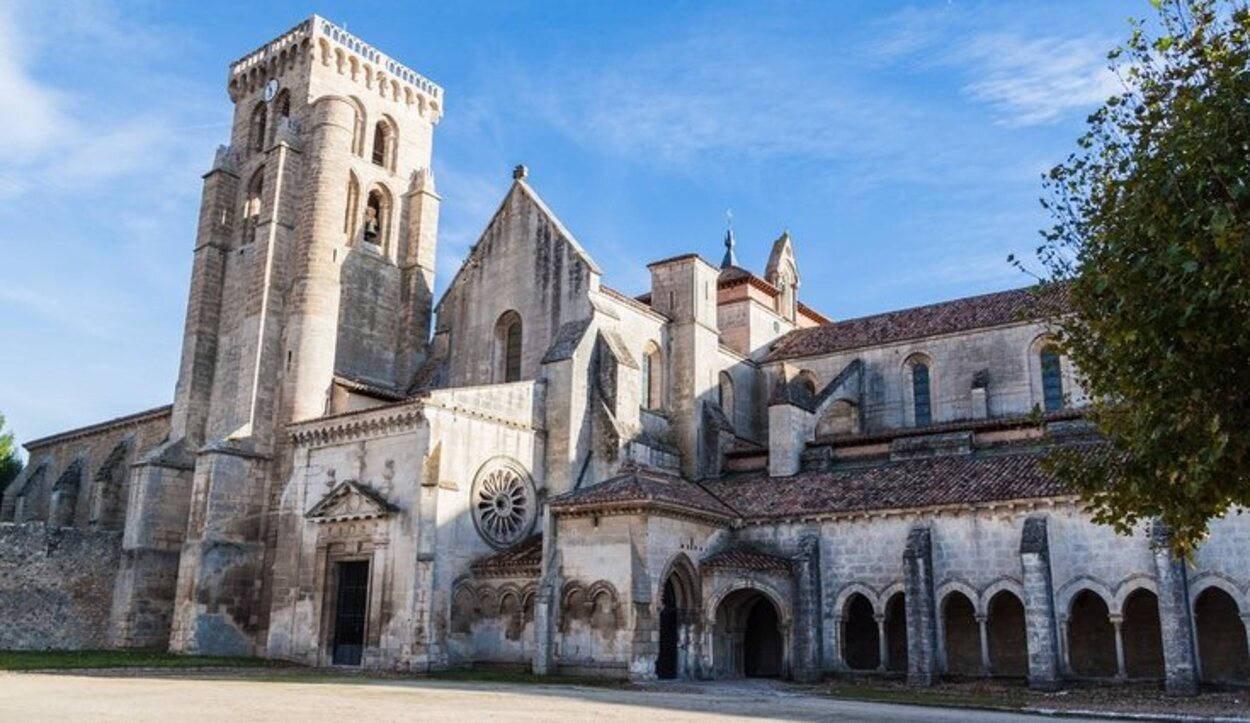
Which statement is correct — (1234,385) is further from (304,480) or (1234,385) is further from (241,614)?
(241,614)

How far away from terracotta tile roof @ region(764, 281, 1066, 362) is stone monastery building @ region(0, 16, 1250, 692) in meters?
0.20

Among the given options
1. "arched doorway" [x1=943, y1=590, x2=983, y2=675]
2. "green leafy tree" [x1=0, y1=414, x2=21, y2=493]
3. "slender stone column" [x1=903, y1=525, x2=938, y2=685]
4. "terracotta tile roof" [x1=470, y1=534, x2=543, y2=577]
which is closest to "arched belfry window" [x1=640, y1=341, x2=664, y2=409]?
"terracotta tile roof" [x1=470, y1=534, x2=543, y2=577]

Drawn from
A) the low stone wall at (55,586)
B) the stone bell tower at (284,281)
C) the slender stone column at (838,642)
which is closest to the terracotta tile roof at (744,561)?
the slender stone column at (838,642)

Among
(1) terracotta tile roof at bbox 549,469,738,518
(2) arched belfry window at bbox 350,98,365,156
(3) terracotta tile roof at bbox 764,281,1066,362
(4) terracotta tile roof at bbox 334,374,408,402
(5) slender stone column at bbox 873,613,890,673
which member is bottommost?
(5) slender stone column at bbox 873,613,890,673

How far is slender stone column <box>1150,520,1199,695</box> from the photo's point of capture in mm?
23125

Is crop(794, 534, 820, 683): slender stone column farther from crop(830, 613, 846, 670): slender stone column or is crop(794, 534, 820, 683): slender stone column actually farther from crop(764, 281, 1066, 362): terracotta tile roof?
crop(764, 281, 1066, 362): terracotta tile roof

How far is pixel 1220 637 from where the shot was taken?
25.8m

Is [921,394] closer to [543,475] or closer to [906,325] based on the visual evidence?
[906,325]

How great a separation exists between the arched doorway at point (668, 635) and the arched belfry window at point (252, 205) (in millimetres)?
22365

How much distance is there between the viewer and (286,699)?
17.6 meters

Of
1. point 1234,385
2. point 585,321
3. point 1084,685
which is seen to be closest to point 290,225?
point 585,321

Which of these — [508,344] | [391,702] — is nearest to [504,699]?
[391,702]

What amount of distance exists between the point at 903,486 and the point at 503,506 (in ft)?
39.4

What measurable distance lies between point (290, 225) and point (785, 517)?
21491 mm
